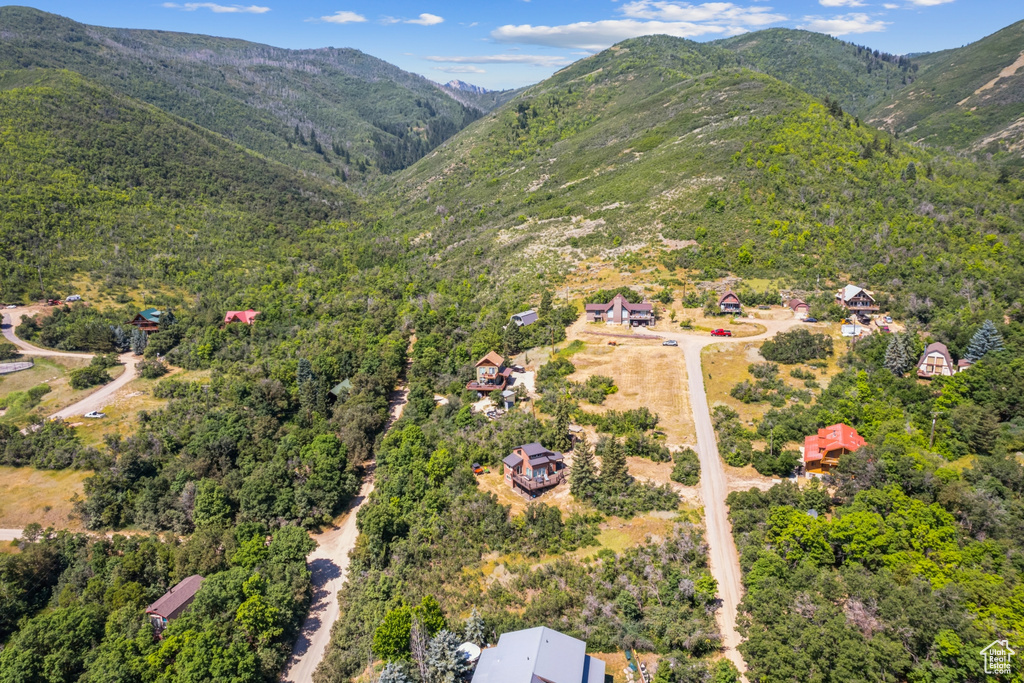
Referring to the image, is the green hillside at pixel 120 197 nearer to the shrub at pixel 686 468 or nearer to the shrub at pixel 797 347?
the shrub at pixel 686 468

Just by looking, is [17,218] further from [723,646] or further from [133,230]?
[723,646]

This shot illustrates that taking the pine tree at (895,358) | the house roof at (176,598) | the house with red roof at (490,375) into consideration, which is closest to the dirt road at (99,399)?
the house roof at (176,598)

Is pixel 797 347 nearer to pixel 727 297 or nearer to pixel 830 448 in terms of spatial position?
pixel 727 297

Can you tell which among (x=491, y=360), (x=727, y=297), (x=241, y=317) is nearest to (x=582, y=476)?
(x=491, y=360)

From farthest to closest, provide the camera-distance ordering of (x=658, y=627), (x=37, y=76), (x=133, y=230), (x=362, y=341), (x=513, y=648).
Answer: (x=37, y=76)
(x=133, y=230)
(x=362, y=341)
(x=658, y=627)
(x=513, y=648)

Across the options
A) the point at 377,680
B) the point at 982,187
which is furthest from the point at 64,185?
the point at 982,187

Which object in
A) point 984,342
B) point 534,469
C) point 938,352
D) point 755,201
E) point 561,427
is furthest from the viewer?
point 755,201
